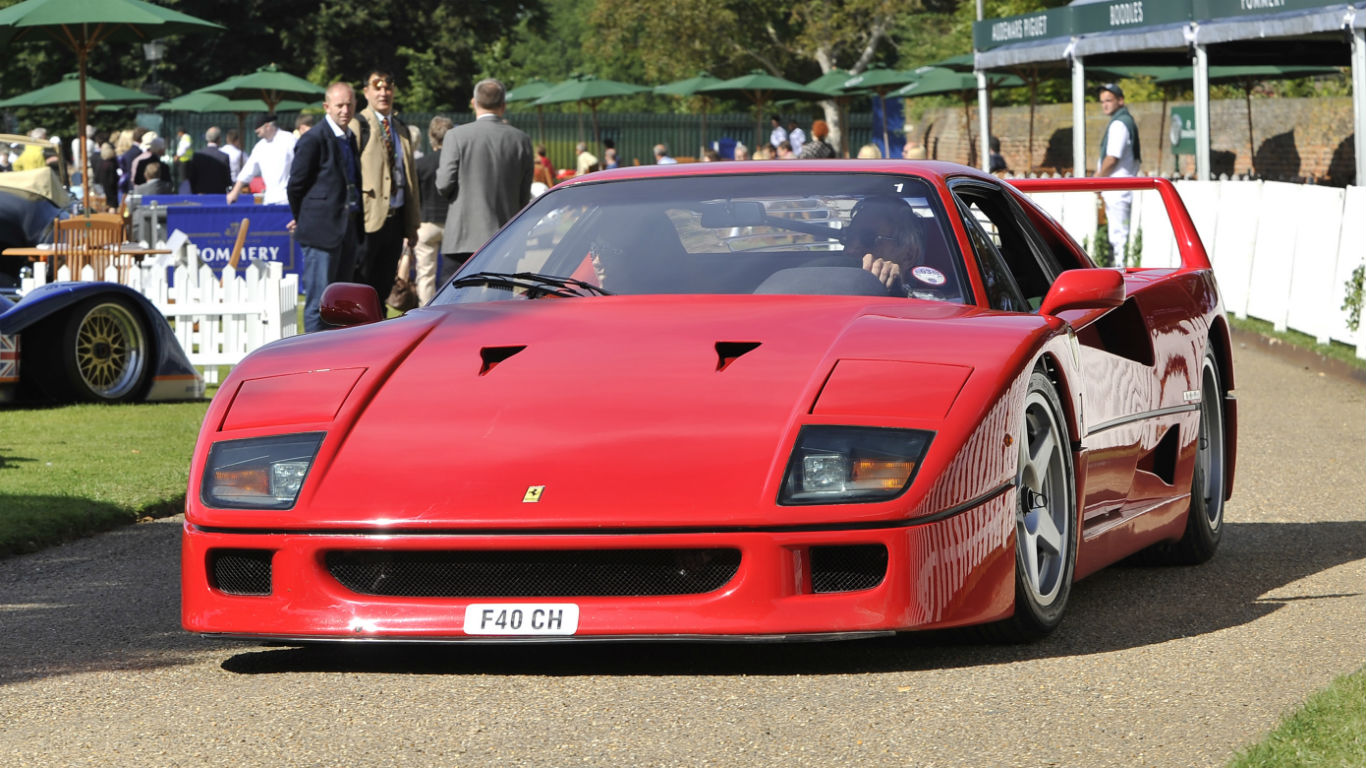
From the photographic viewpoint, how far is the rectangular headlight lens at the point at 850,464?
4512 millimetres

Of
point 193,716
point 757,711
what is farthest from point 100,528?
point 757,711

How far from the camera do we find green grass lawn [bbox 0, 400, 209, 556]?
7.65 meters

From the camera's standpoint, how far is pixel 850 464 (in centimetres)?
454

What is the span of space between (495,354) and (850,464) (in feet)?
3.46

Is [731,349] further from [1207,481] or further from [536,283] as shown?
[1207,481]

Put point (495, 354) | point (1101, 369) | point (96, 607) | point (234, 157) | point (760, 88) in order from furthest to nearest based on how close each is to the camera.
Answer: point (760, 88)
point (234, 157)
point (96, 607)
point (1101, 369)
point (495, 354)

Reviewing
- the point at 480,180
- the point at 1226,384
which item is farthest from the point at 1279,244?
the point at 1226,384

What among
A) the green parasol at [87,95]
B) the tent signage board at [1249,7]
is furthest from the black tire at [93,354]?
the green parasol at [87,95]

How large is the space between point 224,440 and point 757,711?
145cm

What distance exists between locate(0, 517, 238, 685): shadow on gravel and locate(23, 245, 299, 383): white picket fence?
6.10 m

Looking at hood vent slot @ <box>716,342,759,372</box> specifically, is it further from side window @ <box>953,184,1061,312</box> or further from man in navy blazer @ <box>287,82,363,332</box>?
man in navy blazer @ <box>287,82,363,332</box>

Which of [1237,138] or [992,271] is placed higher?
[992,271]

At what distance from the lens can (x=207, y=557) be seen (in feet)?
15.9

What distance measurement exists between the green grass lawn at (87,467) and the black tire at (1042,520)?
146 inches
